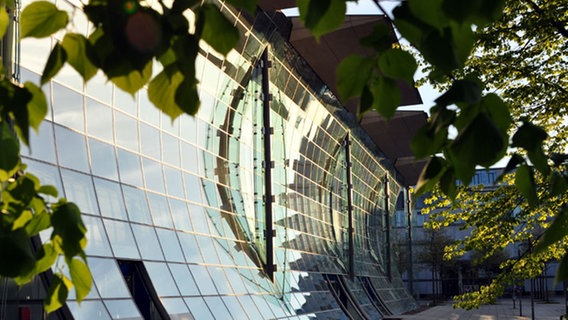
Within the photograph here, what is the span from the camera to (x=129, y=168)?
896 inches

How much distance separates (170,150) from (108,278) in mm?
7029

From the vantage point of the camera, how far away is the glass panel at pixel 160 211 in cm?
2386

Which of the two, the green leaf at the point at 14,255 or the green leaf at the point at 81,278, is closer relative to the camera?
the green leaf at the point at 14,255

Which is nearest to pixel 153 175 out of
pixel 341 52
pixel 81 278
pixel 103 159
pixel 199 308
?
pixel 103 159

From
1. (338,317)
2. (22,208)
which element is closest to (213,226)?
(338,317)

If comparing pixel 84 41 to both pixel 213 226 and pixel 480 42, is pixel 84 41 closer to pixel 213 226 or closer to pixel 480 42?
pixel 480 42

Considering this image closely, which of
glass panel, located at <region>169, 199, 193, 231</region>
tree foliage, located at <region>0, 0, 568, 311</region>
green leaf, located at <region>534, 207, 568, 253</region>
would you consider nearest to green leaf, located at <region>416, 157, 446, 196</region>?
tree foliage, located at <region>0, 0, 568, 311</region>

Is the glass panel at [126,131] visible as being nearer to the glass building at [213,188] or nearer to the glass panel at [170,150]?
the glass building at [213,188]

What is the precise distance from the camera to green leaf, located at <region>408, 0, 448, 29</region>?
184cm

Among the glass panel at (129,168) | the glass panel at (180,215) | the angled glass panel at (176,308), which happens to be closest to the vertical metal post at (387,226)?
the glass panel at (180,215)

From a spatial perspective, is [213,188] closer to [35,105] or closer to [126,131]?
[126,131]

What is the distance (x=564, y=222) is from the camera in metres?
2.36

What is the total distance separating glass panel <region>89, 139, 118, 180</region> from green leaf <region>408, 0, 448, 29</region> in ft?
63.4

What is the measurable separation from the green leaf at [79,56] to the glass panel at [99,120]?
18788mm
